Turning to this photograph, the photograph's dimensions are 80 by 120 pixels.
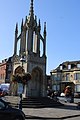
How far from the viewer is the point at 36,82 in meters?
30.6

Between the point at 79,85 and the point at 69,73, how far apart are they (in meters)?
4.52

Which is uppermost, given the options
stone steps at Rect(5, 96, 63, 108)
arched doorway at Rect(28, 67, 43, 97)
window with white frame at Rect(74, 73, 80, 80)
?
window with white frame at Rect(74, 73, 80, 80)

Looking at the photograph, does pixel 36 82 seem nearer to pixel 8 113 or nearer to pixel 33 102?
pixel 33 102

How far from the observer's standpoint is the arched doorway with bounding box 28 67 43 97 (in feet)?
98.1

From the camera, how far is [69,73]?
72.6 metres

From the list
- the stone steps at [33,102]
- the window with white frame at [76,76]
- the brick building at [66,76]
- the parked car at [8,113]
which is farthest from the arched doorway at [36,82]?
the window with white frame at [76,76]

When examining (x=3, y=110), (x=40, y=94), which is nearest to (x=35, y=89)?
(x=40, y=94)

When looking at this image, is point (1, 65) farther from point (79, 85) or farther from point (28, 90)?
point (28, 90)

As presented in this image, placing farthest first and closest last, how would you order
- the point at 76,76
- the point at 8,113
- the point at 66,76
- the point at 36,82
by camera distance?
1. the point at 66,76
2. the point at 76,76
3. the point at 36,82
4. the point at 8,113

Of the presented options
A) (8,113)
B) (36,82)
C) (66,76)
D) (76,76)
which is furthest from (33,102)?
(66,76)

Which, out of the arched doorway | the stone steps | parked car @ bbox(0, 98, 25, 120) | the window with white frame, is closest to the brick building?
the window with white frame

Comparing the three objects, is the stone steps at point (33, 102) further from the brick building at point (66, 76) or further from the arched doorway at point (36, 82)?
the brick building at point (66, 76)

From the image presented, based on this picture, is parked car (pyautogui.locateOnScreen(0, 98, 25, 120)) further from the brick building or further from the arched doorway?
the brick building

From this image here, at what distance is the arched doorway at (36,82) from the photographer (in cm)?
2992
